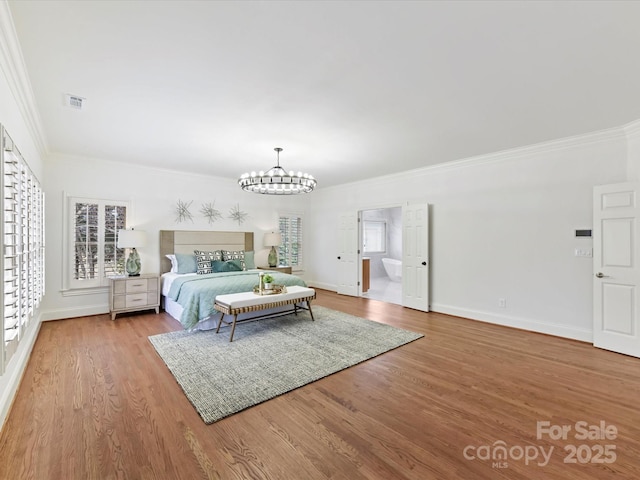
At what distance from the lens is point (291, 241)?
307 inches

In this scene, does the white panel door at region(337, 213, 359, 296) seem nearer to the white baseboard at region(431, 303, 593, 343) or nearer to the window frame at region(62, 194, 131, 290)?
the white baseboard at region(431, 303, 593, 343)

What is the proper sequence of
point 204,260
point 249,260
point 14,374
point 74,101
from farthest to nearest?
point 249,260 < point 204,260 < point 74,101 < point 14,374

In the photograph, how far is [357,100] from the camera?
2834 millimetres

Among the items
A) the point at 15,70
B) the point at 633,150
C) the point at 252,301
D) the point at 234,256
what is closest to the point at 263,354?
the point at 252,301

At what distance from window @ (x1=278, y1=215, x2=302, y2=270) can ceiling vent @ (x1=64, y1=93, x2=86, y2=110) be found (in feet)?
15.9

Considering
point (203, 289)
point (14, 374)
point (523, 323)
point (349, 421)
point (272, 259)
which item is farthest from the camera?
point (272, 259)


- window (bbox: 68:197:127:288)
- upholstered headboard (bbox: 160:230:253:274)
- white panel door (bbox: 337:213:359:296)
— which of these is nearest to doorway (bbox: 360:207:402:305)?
white panel door (bbox: 337:213:359:296)

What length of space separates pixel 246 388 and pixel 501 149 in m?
4.61

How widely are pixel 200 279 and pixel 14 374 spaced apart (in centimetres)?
235

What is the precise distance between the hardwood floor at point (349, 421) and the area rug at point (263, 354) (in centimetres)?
12

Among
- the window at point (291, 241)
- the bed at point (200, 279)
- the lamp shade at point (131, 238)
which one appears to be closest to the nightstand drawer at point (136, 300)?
the bed at point (200, 279)

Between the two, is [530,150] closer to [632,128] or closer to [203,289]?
[632,128]

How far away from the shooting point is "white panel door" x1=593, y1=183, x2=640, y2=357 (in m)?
3.36

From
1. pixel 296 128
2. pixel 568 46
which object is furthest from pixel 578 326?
pixel 296 128
